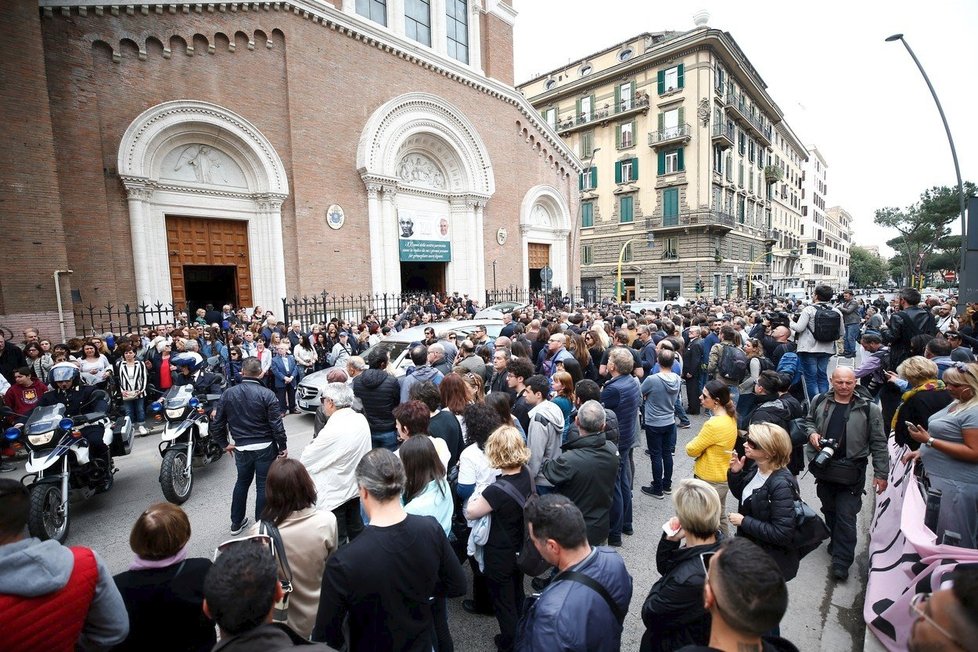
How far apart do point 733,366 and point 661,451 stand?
1614 millimetres

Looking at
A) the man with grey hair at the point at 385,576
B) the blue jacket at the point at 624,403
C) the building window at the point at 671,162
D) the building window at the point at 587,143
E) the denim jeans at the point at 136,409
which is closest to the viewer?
the man with grey hair at the point at 385,576

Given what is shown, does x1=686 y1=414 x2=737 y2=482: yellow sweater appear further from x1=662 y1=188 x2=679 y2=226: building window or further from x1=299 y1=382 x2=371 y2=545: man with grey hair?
x1=662 y1=188 x2=679 y2=226: building window

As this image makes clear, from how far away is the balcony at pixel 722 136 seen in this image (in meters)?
33.1

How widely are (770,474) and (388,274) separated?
55.0ft

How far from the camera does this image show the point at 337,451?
146 inches

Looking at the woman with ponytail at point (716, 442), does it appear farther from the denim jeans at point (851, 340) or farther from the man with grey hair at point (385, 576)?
the denim jeans at point (851, 340)

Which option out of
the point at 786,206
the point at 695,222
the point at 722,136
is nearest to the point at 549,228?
the point at 695,222

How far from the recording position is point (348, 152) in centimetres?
1681

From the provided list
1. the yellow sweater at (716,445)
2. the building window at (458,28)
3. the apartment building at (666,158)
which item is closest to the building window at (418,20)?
the building window at (458,28)

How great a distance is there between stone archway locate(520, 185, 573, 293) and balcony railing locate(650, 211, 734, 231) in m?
12.3

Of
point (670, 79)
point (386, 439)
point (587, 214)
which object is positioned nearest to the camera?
point (386, 439)

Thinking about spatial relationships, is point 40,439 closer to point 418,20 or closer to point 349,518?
point 349,518

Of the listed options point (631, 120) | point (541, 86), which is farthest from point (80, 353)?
point (541, 86)

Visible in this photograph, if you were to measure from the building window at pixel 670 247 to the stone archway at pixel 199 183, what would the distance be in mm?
28459
